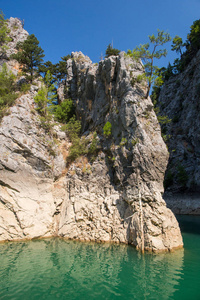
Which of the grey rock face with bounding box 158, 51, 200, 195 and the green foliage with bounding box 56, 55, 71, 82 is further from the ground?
the green foliage with bounding box 56, 55, 71, 82

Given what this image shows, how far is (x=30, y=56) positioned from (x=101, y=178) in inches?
1005

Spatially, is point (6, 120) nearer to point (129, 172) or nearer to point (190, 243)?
point (129, 172)

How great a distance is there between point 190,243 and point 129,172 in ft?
30.6

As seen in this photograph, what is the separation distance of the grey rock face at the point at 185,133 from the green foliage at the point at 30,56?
104ft

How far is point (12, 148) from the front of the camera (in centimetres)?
2027

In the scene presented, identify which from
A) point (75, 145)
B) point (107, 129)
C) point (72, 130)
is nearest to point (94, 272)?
point (107, 129)

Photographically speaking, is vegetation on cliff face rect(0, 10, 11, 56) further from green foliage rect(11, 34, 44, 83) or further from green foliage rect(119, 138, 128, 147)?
green foliage rect(119, 138, 128, 147)

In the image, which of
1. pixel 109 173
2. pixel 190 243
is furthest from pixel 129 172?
pixel 190 243

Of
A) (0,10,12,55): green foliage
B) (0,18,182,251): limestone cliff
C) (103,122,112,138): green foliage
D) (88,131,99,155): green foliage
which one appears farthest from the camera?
(0,10,12,55): green foliage

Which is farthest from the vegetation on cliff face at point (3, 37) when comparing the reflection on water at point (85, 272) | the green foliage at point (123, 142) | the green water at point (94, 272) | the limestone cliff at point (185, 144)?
the limestone cliff at point (185, 144)

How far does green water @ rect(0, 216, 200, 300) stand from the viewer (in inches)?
356

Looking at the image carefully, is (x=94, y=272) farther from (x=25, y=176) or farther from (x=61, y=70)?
(x=61, y=70)

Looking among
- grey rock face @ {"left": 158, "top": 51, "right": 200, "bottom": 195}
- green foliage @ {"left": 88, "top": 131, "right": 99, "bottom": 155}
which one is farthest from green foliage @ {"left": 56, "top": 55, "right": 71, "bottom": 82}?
grey rock face @ {"left": 158, "top": 51, "right": 200, "bottom": 195}

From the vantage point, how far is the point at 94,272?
11383 mm
